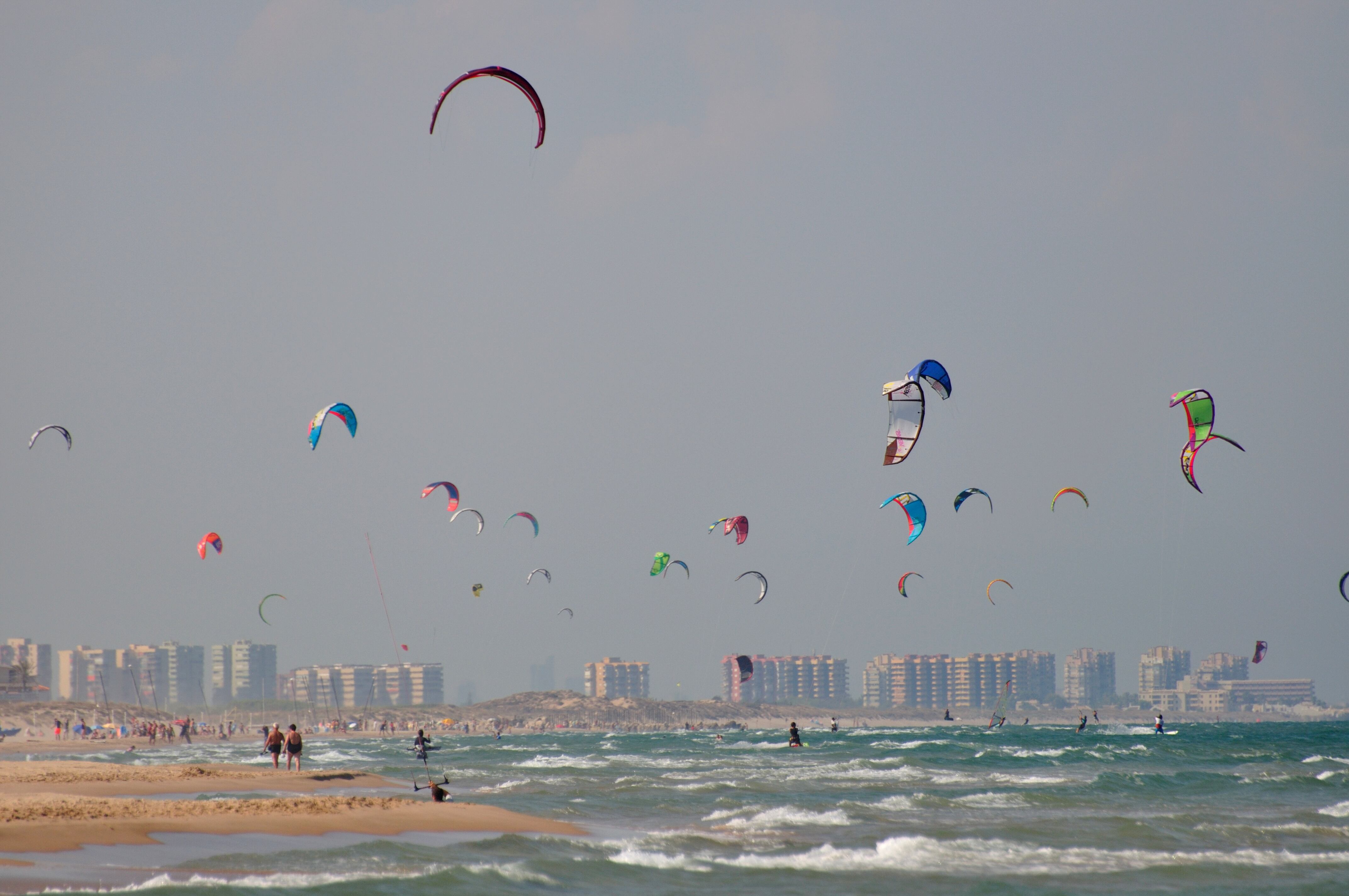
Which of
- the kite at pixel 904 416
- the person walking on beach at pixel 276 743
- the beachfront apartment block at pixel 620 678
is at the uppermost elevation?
the kite at pixel 904 416

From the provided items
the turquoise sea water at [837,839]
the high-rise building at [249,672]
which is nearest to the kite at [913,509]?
the turquoise sea water at [837,839]

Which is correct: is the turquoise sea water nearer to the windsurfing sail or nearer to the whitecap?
the whitecap

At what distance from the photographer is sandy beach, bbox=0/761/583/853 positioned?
12.1m

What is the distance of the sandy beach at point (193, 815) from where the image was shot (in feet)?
39.7

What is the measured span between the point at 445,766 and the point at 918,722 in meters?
150

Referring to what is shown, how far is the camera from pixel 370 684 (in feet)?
636

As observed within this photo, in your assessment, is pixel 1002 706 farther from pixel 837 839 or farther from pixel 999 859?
pixel 999 859

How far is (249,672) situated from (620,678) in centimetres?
6161

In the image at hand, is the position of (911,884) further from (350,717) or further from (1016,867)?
(350,717)

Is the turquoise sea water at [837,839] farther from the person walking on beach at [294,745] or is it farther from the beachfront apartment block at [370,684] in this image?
the beachfront apartment block at [370,684]

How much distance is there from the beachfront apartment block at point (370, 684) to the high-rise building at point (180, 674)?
13.0 metres

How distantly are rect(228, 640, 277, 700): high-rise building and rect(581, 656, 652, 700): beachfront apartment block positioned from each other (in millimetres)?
53709

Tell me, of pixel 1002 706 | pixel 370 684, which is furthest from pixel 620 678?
pixel 1002 706

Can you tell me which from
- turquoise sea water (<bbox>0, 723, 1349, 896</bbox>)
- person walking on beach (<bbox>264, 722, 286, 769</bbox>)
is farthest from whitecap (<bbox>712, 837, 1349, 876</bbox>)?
person walking on beach (<bbox>264, 722, 286, 769</bbox>)
